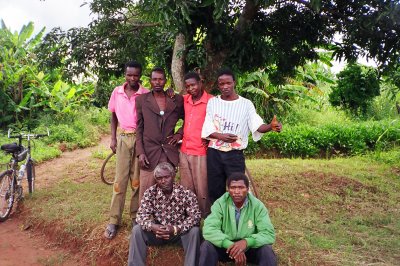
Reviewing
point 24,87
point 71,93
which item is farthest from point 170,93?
point 24,87

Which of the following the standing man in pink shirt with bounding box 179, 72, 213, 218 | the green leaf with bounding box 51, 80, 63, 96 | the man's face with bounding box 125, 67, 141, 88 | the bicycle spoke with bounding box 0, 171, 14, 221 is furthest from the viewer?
the green leaf with bounding box 51, 80, 63, 96

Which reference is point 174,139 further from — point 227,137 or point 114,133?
point 114,133

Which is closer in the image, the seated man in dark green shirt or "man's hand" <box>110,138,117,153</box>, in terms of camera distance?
the seated man in dark green shirt

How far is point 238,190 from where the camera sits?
12.0ft

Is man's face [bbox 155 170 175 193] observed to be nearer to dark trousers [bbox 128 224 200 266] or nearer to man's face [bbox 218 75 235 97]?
dark trousers [bbox 128 224 200 266]

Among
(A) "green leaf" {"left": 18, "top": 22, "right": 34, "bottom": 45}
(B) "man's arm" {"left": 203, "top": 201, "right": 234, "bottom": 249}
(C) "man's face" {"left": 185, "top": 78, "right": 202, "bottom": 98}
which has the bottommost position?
(B) "man's arm" {"left": 203, "top": 201, "right": 234, "bottom": 249}

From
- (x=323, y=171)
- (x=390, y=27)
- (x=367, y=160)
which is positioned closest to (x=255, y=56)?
(x=390, y=27)

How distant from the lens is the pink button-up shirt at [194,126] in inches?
166

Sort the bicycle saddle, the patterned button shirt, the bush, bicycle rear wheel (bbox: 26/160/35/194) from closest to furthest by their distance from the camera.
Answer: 1. the patterned button shirt
2. the bicycle saddle
3. bicycle rear wheel (bbox: 26/160/35/194)
4. the bush

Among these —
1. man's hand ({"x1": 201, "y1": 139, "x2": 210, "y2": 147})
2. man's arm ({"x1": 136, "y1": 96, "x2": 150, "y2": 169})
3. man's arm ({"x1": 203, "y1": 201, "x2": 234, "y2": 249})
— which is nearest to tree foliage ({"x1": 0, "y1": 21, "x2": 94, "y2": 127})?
man's arm ({"x1": 136, "y1": 96, "x2": 150, "y2": 169})

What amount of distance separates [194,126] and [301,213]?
2496 millimetres

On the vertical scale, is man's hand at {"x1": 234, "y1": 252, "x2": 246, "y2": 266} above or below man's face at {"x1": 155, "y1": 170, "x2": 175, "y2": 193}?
below

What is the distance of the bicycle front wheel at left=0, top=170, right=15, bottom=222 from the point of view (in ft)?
20.3

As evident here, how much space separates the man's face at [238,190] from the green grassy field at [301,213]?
105 centimetres
